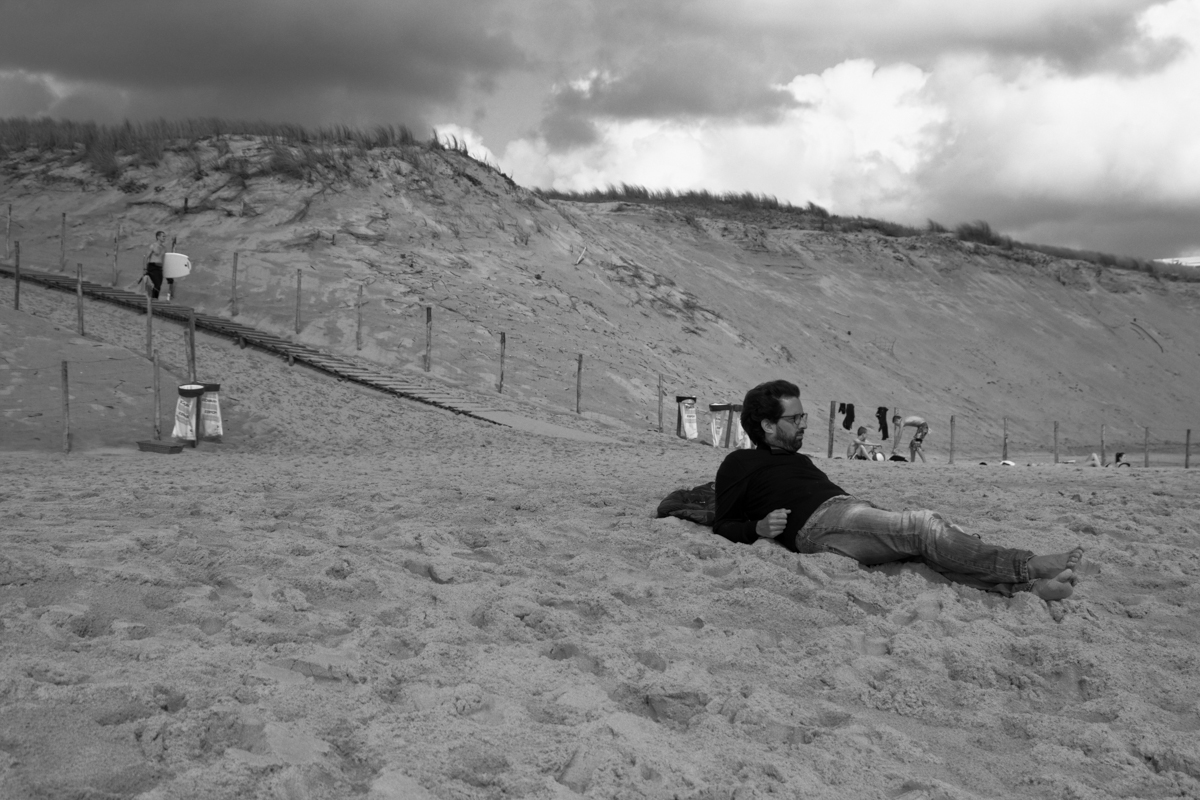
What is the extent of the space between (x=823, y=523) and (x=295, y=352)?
45.7 ft

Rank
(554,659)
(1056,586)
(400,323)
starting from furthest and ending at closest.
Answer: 1. (400,323)
2. (1056,586)
3. (554,659)

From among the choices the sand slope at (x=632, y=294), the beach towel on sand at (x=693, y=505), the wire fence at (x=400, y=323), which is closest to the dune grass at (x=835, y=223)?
the sand slope at (x=632, y=294)

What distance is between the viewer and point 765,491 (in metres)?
4.68

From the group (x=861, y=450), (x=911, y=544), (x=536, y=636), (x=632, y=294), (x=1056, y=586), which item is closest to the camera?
(x=536, y=636)

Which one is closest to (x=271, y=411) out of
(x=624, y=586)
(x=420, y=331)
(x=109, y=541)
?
(x=420, y=331)

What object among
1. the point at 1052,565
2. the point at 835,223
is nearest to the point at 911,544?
the point at 1052,565

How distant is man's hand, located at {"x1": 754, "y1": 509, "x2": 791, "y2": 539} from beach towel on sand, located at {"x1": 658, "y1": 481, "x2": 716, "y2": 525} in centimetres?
54

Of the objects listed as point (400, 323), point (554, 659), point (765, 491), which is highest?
point (400, 323)

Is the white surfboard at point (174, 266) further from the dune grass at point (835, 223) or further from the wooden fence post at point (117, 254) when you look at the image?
the dune grass at point (835, 223)

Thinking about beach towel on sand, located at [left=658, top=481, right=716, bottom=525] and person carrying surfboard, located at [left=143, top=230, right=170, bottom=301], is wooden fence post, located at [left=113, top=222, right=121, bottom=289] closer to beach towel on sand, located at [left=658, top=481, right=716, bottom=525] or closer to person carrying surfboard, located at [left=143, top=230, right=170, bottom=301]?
person carrying surfboard, located at [left=143, top=230, right=170, bottom=301]

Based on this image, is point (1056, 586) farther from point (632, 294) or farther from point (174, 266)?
point (632, 294)

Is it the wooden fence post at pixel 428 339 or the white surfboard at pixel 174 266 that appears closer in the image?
the wooden fence post at pixel 428 339

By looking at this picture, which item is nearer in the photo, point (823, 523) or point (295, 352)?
point (823, 523)

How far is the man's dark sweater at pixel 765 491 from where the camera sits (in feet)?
14.9
